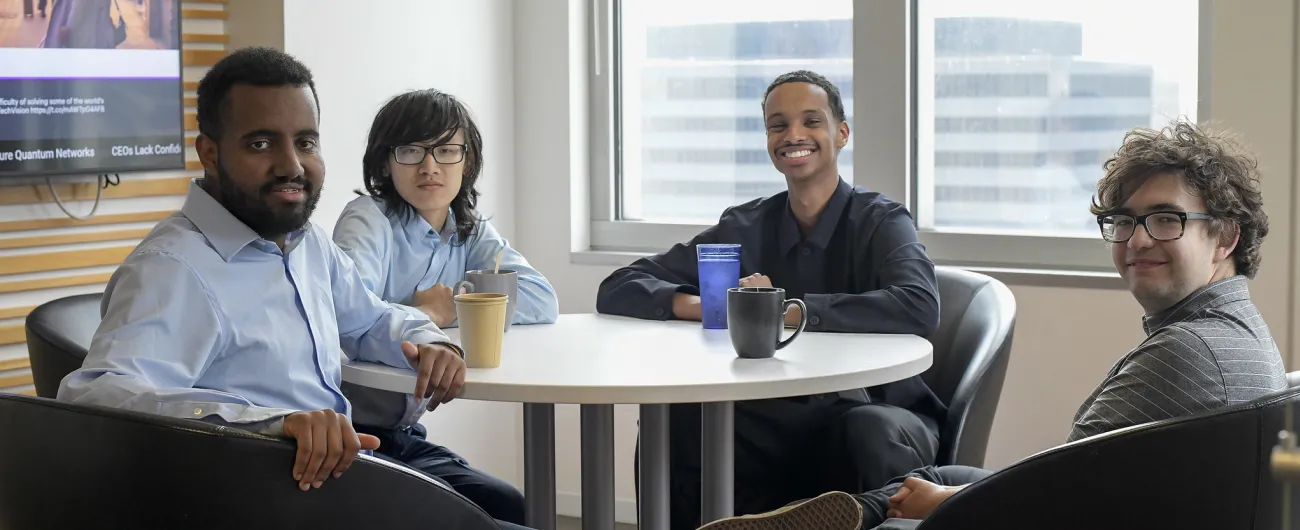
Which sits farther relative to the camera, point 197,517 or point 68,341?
point 68,341

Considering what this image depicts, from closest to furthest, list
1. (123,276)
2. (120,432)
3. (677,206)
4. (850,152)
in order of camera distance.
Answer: (120,432) → (123,276) → (850,152) → (677,206)

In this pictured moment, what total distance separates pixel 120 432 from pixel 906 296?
150 cm

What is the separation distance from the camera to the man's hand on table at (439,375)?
76.5 inches

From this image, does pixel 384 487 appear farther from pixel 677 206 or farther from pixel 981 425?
pixel 677 206

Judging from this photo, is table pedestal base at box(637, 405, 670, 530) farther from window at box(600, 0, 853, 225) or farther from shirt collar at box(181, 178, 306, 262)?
window at box(600, 0, 853, 225)

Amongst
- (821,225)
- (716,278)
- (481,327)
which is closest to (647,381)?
(481,327)

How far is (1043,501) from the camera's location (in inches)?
59.9

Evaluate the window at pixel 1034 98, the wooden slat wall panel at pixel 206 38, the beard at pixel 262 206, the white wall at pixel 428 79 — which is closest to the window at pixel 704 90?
the window at pixel 1034 98

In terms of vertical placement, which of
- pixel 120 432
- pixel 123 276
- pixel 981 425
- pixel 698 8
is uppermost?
pixel 698 8

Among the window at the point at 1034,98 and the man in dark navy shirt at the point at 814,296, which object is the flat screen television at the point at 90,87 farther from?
the window at the point at 1034,98

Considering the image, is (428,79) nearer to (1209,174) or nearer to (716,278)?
(716,278)

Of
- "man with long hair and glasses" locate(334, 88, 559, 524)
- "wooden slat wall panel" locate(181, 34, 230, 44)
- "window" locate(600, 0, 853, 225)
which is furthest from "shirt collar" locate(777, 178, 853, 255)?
"wooden slat wall panel" locate(181, 34, 230, 44)

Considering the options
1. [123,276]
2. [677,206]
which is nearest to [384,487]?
[123,276]

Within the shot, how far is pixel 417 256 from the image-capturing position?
2727 millimetres
